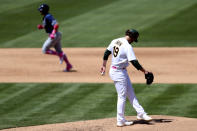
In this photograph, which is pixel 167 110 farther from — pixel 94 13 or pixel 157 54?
pixel 94 13

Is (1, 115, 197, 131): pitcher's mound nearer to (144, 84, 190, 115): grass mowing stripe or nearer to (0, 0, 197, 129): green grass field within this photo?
(0, 0, 197, 129): green grass field

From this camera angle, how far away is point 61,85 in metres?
16.1

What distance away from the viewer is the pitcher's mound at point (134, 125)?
36.1ft

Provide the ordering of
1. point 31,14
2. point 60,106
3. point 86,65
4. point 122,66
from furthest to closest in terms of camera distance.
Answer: point 31,14, point 86,65, point 60,106, point 122,66

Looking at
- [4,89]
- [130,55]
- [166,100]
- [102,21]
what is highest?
[130,55]

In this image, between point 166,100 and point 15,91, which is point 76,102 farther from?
point 15,91

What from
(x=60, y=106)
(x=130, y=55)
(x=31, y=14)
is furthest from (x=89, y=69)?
(x=31, y=14)

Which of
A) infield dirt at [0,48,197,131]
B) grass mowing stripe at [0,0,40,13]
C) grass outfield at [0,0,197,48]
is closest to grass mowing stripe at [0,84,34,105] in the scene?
infield dirt at [0,48,197,131]

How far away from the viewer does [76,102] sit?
1400 centimetres

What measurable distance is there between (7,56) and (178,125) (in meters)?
11.7

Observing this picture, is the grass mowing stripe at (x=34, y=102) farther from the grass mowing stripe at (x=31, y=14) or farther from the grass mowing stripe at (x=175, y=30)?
the grass mowing stripe at (x=31, y=14)

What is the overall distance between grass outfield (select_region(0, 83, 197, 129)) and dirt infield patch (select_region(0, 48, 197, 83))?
98cm

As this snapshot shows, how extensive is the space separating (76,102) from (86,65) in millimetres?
5343

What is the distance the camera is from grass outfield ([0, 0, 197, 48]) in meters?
25.1
